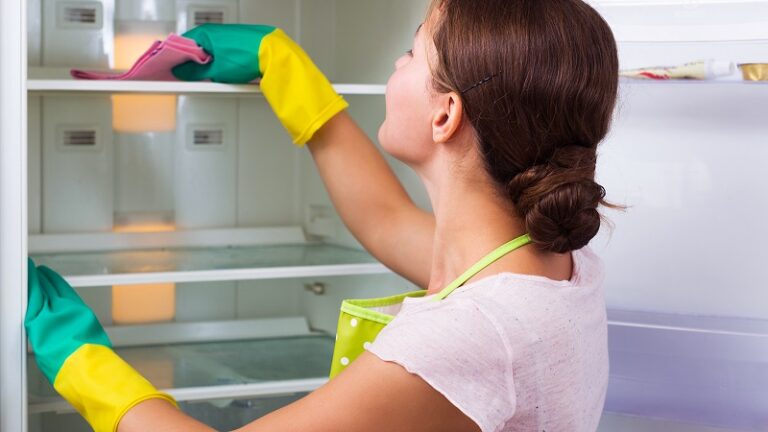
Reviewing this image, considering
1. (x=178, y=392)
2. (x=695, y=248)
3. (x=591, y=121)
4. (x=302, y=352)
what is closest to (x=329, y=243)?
(x=302, y=352)

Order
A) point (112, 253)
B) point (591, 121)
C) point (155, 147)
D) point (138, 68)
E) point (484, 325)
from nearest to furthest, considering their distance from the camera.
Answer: point (484, 325) → point (591, 121) → point (138, 68) → point (112, 253) → point (155, 147)

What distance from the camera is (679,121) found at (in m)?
1.28

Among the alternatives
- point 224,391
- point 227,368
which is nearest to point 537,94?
point 224,391

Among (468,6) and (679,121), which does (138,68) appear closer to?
(468,6)

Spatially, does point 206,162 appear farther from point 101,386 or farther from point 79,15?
point 101,386

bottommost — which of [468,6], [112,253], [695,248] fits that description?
[112,253]

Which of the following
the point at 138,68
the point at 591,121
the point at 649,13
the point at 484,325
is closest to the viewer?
the point at 484,325

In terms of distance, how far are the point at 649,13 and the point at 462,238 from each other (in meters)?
0.44

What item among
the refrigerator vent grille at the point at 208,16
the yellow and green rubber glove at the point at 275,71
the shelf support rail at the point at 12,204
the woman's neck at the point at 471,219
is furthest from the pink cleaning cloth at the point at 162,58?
the woman's neck at the point at 471,219

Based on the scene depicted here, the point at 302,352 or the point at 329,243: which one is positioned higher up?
the point at 329,243

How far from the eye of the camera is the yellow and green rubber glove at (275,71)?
149 cm

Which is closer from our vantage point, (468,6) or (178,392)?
(468,6)

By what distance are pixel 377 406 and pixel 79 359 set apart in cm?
56

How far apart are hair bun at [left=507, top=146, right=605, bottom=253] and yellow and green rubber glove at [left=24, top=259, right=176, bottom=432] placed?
57 centimetres
